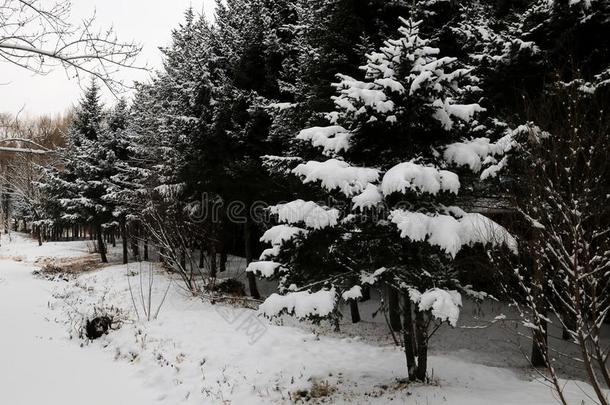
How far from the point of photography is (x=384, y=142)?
670 centimetres

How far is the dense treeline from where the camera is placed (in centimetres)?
577

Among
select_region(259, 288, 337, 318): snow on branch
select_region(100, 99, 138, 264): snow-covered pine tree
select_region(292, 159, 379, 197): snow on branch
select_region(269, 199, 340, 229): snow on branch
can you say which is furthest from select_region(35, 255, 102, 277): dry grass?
select_region(292, 159, 379, 197): snow on branch

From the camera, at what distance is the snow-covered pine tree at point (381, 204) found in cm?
570

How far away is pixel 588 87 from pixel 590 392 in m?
5.49

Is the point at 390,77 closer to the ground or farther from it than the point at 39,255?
farther from it

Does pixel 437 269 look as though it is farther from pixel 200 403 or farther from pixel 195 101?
pixel 195 101

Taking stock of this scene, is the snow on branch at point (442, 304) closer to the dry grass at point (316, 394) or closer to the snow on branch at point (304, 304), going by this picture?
the snow on branch at point (304, 304)

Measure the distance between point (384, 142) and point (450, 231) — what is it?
2112 millimetres

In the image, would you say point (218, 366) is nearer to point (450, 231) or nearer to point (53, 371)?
point (53, 371)

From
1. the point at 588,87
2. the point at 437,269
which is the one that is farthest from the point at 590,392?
the point at 588,87

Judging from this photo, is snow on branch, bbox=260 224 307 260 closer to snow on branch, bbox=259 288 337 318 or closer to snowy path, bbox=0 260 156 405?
snow on branch, bbox=259 288 337 318

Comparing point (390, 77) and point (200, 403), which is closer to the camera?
point (390, 77)

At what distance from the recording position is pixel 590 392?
6723 mm

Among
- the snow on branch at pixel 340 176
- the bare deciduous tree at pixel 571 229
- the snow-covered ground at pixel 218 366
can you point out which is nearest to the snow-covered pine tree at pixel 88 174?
the snow-covered ground at pixel 218 366
